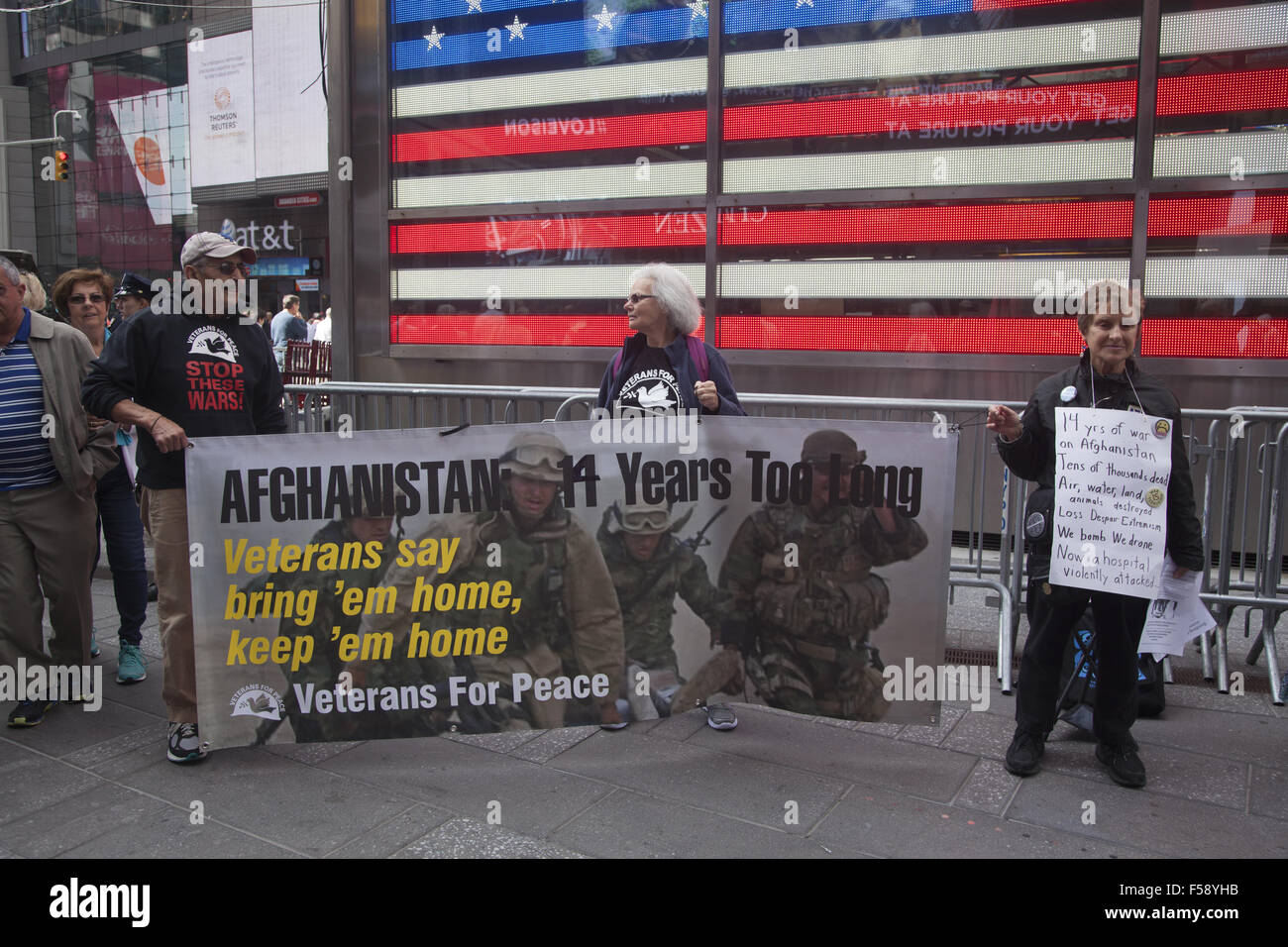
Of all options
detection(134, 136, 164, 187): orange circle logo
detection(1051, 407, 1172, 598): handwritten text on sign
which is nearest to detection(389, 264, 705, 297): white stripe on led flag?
detection(1051, 407, 1172, 598): handwritten text on sign

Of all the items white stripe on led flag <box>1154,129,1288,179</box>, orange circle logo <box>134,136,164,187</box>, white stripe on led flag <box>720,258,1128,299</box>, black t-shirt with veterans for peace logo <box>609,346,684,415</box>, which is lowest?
black t-shirt with veterans for peace logo <box>609,346,684,415</box>

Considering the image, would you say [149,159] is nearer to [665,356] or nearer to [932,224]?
[932,224]

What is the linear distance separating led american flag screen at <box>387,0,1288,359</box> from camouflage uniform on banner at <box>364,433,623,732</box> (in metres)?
3.60

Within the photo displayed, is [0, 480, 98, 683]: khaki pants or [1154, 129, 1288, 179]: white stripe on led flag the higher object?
[1154, 129, 1288, 179]: white stripe on led flag

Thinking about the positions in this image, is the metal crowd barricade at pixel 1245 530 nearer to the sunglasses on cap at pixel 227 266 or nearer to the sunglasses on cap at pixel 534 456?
the sunglasses on cap at pixel 534 456

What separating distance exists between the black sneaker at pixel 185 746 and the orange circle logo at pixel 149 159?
3634 cm

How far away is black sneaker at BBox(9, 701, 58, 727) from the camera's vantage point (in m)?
4.50

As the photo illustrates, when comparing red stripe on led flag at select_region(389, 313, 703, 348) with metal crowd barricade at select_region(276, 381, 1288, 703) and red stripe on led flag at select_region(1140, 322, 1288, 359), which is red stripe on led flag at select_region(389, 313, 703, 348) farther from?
red stripe on led flag at select_region(1140, 322, 1288, 359)

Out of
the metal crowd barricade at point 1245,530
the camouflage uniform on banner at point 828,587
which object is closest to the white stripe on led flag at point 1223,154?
the metal crowd barricade at point 1245,530

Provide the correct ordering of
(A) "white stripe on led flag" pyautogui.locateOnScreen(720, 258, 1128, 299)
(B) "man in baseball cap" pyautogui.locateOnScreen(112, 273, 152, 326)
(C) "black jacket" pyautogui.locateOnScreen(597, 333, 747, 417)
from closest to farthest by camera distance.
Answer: (C) "black jacket" pyautogui.locateOnScreen(597, 333, 747, 417) < (B) "man in baseball cap" pyautogui.locateOnScreen(112, 273, 152, 326) < (A) "white stripe on led flag" pyautogui.locateOnScreen(720, 258, 1128, 299)

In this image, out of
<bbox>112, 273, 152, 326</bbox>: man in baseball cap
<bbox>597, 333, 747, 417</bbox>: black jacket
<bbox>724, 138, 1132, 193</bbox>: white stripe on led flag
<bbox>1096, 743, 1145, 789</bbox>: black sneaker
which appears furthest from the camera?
<bbox>724, 138, 1132, 193</bbox>: white stripe on led flag

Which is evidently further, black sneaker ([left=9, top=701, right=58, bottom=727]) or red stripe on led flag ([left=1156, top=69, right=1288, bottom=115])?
red stripe on led flag ([left=1156, top=69, right=1288, bottom=115])

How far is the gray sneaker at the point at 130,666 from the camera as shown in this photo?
202 inches
